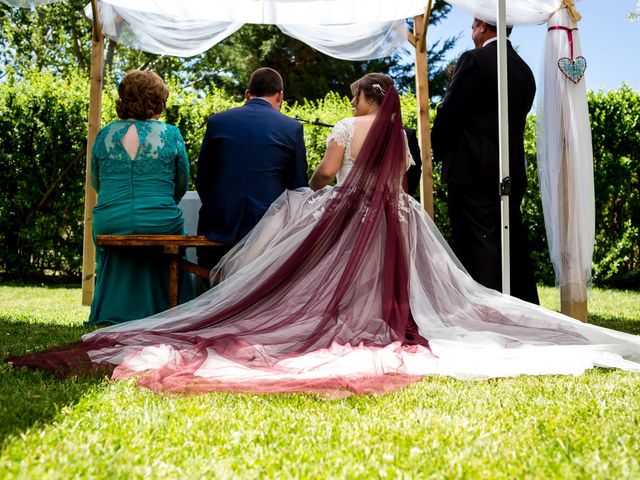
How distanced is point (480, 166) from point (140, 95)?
7.89 ft

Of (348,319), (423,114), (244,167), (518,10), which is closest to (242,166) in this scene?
(244,167)

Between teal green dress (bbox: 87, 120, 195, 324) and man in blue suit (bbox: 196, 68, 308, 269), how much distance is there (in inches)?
10.8

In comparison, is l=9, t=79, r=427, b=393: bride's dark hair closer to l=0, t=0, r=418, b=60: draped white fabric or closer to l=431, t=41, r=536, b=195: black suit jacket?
l=431, t=41, r=536, b=195: black suit jacket

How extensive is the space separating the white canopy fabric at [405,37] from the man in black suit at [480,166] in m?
0.23

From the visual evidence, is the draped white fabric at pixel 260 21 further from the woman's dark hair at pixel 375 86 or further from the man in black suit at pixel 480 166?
the woman's dark hair at pixel 375 86

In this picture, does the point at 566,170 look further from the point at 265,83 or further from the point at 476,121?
the point at 265,83

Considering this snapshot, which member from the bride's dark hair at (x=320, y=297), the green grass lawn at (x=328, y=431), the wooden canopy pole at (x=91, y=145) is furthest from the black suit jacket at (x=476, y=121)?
the wooden canopy pole at (x=91, y=145)

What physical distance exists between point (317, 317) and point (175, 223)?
179 centimetres

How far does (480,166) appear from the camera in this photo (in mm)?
4941

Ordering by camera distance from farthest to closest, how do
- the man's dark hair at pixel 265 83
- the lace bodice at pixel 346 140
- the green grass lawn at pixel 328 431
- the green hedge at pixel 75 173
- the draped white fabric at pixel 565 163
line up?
the green hedge at pixel 75 173
the man's dark hair at pixel 265 83
the draped white fabric at pixel 565 163
the lace bodice at pixel 346 140
the green grass lawn at pixel 328 431

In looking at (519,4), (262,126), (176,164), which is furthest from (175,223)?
(519,4)

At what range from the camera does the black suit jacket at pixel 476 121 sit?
494 cm

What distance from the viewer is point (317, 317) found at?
377 cm

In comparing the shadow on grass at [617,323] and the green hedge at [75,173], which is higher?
the green hedge at [75,173]
